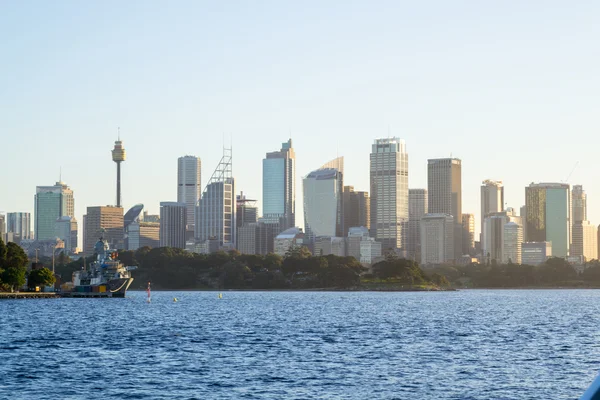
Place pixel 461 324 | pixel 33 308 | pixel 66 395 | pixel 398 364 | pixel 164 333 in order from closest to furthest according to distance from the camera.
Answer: pixel 66 395 → pixel 398 364 → pixel 164 333 → pixel 461 324 → pixel 33 308

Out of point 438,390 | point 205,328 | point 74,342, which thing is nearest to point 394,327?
point 205,328

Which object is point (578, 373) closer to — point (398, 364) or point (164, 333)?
point (398, 364)

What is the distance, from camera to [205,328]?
414ft

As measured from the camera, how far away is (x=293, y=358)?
86.4m

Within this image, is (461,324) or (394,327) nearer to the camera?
(394,327)

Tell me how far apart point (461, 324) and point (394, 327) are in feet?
45.5

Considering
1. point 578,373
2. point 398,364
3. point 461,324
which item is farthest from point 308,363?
point 461,324

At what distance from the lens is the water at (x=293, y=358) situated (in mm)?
66875

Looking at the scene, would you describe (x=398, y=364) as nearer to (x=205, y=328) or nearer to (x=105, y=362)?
(x=105, y=362)

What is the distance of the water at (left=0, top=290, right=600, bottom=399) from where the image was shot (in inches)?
2633

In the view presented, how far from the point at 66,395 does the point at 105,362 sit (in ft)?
62.1

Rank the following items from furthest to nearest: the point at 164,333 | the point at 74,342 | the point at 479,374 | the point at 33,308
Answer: the point at 33,308 < the point at 164,333 < the point at 74,342 < the point at 479,374

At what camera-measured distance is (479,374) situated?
75.6m

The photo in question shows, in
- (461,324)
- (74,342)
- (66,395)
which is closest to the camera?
(66,395)
